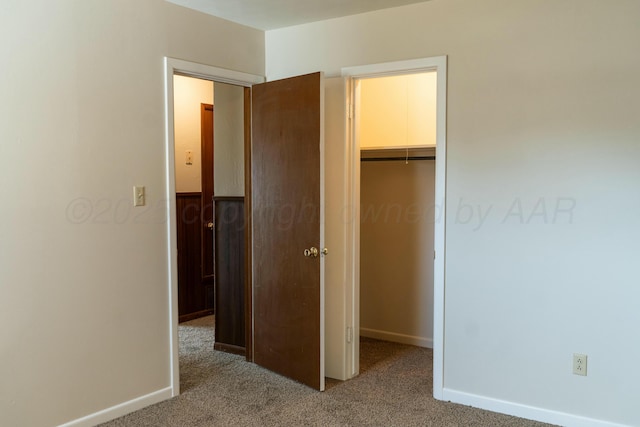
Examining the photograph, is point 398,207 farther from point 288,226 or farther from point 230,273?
point 230,273

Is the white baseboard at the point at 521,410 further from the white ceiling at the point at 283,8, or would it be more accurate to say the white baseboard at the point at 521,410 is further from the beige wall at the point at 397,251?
the white ceiling at the point at 283,8

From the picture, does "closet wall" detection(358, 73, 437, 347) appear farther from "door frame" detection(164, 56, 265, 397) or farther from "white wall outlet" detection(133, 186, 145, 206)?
"white wall outlet" detection(133, 186, 145, 206)

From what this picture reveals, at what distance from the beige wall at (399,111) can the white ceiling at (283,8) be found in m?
0.82

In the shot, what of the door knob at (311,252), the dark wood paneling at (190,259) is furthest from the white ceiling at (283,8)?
the dark wood paneling at (190,259)

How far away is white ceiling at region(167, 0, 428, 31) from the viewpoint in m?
3.06

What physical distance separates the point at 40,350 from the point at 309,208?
166 centimetres

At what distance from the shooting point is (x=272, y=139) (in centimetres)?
340

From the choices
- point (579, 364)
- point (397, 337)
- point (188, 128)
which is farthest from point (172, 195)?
point (579, 364)

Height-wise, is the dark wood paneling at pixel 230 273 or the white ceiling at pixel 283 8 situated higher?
the white ceiling at pixel 283 8

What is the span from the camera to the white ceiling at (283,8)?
3.06m

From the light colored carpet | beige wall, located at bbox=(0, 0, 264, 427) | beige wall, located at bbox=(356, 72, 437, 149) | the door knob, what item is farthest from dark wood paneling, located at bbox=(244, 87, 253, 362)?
beige wall, located at bbox=(356, 72, 437, 149)

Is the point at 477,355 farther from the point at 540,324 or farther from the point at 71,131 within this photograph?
the point at 71,131

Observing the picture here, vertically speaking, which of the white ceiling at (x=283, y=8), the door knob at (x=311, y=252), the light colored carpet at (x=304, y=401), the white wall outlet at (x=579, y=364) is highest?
the white ceiling at (x=283, y=8)

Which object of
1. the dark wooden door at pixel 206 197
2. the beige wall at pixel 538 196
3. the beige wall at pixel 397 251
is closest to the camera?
the beige wall at pixel 538 196
